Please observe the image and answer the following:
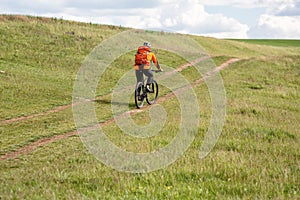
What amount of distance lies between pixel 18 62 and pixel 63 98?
12.3 meters

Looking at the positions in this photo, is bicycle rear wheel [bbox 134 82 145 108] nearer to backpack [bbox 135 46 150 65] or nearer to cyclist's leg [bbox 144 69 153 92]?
cyclist's leg [bbox 144 69 153 92]

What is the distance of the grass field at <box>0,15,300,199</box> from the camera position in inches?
308

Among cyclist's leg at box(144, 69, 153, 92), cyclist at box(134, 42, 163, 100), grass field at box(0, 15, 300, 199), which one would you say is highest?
cyclist at box(134, 42, 163, 100)

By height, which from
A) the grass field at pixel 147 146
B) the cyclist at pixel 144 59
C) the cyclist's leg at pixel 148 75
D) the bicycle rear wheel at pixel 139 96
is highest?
the cyclist at pixel 144 59

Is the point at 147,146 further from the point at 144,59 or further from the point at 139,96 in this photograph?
the point at 139,96

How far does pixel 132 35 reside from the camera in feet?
181

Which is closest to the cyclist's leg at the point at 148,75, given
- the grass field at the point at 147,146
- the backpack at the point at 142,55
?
the backpack at the point at 142,55

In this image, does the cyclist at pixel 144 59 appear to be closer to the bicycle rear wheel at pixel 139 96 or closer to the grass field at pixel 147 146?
the bicycle rear wheel at pixel 139 96

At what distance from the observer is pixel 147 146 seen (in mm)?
11289

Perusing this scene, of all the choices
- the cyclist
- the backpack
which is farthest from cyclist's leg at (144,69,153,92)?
the backpack

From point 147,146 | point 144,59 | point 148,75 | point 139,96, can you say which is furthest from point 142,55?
point 147,146

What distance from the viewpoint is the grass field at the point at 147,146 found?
Answer: 7.82m

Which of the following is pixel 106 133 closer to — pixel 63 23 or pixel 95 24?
pixel 63 23

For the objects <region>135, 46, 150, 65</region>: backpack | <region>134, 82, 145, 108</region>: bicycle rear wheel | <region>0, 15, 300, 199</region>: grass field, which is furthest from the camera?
<region>134, 82, 145, 108</region>: bicycle rear wheel
